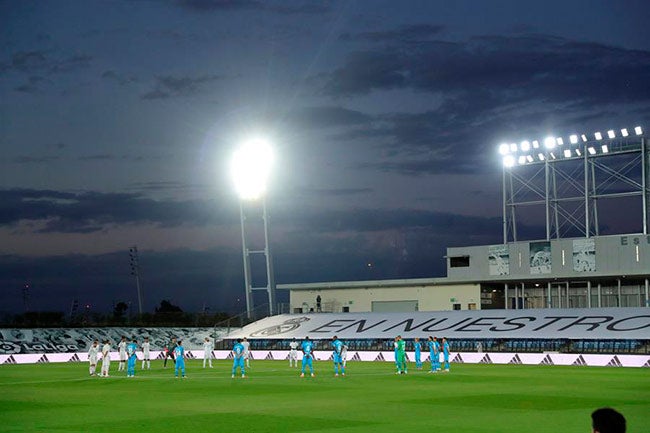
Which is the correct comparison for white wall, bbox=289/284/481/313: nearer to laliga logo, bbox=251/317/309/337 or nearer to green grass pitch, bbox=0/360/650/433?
laliga logo, bbox=251/317/309/337

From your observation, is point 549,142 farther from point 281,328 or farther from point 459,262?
point 281,328

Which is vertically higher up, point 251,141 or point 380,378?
point 251,141

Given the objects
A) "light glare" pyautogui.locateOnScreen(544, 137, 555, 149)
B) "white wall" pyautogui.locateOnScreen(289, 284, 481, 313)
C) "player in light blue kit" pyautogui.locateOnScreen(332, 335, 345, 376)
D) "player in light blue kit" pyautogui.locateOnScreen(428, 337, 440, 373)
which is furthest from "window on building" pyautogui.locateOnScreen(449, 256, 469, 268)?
"player in light blue kit" pyautogui.locateOnScreen(332, 335, 345, 376)

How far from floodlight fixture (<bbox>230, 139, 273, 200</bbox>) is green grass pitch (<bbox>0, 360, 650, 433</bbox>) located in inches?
1373

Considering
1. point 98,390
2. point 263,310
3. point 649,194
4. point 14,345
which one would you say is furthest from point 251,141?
point 98,390

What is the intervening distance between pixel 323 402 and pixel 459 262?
2234 inches

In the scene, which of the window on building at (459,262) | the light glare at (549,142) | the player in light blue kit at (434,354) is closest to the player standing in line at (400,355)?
the player in light blue kit at (434,354)

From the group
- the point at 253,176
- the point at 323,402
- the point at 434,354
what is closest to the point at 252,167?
the point at 253,176

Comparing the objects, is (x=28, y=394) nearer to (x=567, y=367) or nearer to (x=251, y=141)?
(x=567, y=367)

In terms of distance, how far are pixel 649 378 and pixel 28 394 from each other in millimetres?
29076

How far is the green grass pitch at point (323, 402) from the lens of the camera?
25953 mm

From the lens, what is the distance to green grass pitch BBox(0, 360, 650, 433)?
85.1ft

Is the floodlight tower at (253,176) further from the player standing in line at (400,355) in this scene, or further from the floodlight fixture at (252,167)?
the player standing in line at (400,355)

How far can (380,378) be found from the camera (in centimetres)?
4806
